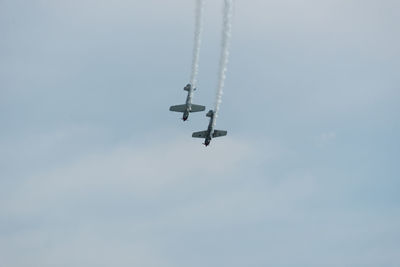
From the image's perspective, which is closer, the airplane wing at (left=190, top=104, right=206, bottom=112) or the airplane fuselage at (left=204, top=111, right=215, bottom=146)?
the airplane fuselage at (left=204, top=111, right=215, bottom=146)

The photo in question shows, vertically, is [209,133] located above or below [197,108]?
below

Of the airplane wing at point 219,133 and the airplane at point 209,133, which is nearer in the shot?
the airplane at point 209,133

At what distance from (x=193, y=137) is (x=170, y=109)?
261 inches

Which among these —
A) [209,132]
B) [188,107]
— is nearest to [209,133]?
[209,132]

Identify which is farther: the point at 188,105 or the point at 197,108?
the point at 197,108

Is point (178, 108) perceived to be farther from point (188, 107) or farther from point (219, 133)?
point (219, 133)

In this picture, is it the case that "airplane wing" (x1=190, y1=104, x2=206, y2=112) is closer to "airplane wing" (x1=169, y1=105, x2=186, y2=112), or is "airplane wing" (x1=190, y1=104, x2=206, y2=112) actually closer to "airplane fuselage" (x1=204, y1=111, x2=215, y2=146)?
"airplane wing" (x1=169, y1=105, x2=186, y2=112)

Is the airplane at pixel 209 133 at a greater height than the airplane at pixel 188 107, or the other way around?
the airplane at pixel 188 107

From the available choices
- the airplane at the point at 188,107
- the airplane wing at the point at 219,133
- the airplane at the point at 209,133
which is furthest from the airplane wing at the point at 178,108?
the airplane wing at the point at 219,133

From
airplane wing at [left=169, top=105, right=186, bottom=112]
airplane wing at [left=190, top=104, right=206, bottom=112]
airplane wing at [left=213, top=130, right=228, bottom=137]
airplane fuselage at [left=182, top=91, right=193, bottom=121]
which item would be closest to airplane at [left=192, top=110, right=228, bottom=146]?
airplane wing at [left=213, top=130, right=228, bottom=137]

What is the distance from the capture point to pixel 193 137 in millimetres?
132750

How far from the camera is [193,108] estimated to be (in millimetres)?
137000

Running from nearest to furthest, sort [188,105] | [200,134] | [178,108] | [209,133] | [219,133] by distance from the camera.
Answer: [209,133] → [200,134] → [219,133] → [188,105] → [178,108]

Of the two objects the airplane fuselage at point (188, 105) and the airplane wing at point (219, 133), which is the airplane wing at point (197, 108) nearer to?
the airplane fuselage at point (188, 105)
